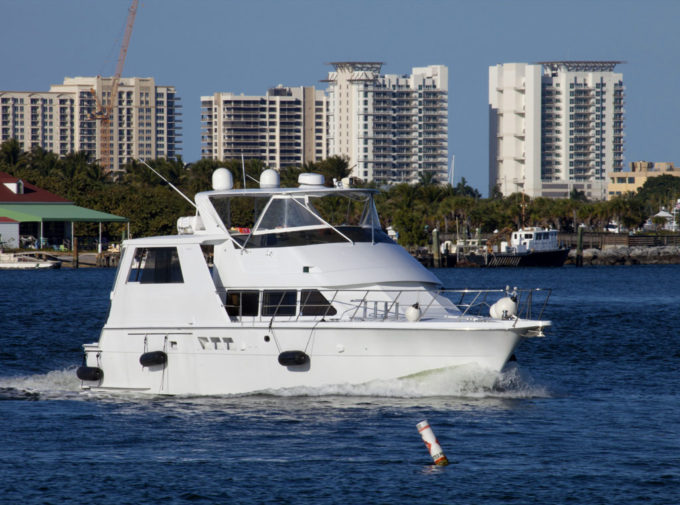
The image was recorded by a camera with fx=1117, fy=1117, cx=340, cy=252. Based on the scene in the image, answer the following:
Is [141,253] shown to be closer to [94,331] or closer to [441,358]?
[441,358]

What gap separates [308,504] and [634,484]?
5.03m

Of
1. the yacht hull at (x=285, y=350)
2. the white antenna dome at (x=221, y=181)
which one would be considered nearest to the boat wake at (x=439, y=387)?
the yacht hull at (x=285, y=350)

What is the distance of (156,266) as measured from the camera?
24.1 meters

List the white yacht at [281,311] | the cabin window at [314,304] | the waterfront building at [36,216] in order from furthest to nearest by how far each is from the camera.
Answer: the waterfront building at [36,216], the cabin window at [314,304], the white yacht at [281,311]

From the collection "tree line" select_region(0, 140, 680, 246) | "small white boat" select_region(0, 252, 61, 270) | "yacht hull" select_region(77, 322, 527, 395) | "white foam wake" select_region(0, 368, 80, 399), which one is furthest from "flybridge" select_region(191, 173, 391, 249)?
"tree line" select_region(0, 140, 680, 246)

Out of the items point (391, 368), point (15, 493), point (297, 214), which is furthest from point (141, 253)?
point (15, 493)

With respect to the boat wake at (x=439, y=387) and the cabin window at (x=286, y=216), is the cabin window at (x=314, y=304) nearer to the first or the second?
the boat wake at (x=439, y=387)

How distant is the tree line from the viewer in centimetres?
11044

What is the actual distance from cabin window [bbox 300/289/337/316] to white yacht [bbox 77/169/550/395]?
3cm

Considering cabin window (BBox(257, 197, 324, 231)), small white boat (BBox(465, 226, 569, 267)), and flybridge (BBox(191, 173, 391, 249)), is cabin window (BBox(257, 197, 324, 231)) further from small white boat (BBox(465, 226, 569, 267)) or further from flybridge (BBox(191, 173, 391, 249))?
small white boat (BBox(465, 226, 569, 267))

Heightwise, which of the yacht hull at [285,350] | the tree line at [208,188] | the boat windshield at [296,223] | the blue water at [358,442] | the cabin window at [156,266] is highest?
the tree line at [208,188]

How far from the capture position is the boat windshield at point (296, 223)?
2370 cm

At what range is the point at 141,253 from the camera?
24.4 m

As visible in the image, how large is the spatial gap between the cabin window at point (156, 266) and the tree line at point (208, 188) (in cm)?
7908
